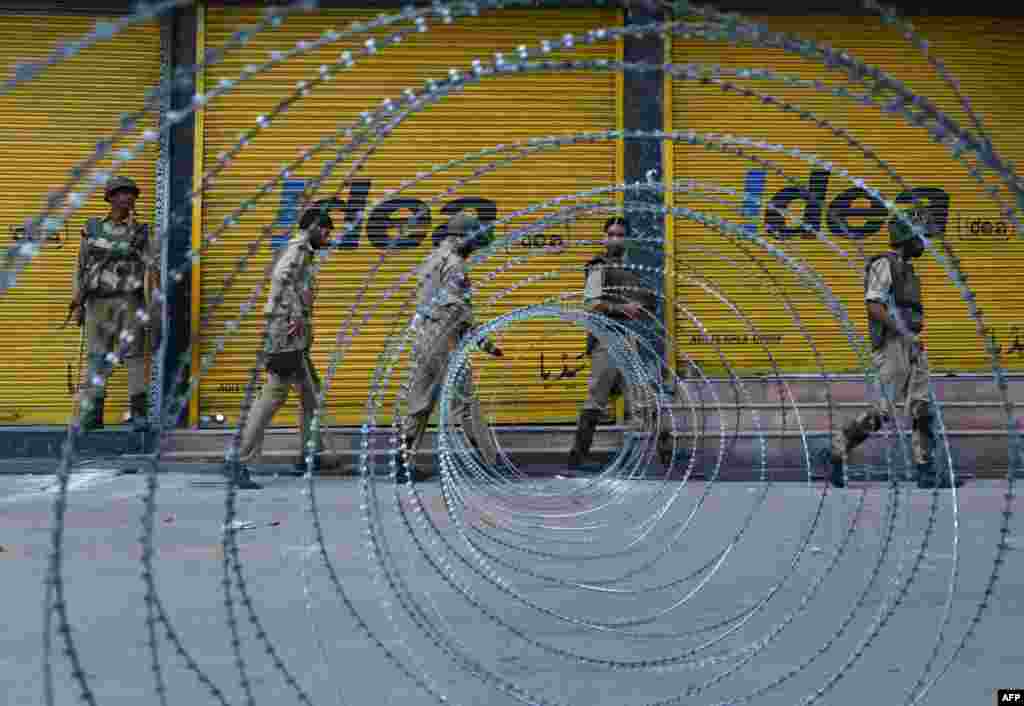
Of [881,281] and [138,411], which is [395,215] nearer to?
[138,411]

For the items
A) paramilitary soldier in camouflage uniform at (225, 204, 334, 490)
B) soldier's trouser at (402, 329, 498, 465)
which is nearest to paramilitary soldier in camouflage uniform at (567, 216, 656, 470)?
soldier's trouser at (402, 329, 498, 465)

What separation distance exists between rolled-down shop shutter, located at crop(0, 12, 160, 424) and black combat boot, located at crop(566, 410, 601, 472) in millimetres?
4910

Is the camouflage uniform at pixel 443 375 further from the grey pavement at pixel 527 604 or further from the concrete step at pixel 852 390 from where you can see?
the concrete step at pixel 852 390

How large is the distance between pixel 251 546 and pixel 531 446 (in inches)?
196

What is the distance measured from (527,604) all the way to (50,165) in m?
9.18

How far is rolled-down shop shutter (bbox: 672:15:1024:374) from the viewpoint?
11516 millimetres

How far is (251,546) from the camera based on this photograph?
618 cm

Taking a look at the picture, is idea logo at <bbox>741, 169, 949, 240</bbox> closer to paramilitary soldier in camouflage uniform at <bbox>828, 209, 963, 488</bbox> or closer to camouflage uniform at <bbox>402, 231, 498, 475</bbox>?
paramilitary soldier in camouflage uniform at <bbox>828, 209, 963, 488</bbox>

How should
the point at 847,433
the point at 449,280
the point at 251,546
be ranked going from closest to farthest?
the point at 449,280, the point at 251,546, the point at 847,433

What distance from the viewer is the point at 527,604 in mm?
3816

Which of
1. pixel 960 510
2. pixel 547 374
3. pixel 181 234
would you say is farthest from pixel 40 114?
pixel 960 510

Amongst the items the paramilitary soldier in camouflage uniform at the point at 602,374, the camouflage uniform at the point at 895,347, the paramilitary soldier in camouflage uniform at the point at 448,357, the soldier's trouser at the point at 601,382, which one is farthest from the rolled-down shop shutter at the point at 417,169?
the camouflage uniform at the point at 895,347

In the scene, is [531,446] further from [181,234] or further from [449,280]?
[449,280]

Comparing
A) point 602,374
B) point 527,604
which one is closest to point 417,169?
point 602,374
